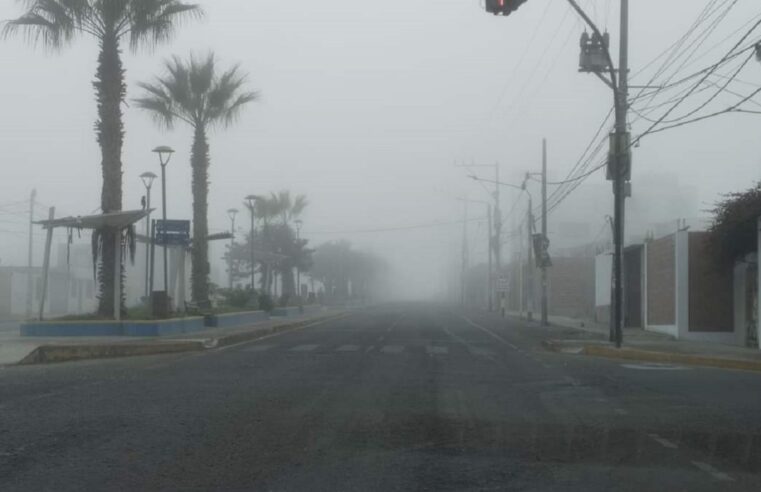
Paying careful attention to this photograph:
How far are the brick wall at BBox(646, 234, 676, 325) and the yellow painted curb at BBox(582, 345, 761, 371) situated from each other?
9.36 metres

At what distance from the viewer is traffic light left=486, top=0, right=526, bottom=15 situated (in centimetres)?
1416

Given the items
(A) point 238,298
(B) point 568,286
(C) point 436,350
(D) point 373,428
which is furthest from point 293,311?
(D) point 373,428

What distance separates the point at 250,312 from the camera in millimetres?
45000

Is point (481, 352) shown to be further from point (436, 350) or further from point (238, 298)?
point (238, 298)

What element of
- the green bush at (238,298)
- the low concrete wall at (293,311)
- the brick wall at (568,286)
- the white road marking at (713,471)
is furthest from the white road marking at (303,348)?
the brick wall at (568,286)

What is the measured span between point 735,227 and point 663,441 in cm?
2129

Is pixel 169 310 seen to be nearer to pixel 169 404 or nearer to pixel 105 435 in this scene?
pixel 169 404

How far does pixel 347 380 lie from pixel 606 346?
39.5 ft

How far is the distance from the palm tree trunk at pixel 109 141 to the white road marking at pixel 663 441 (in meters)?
22.4

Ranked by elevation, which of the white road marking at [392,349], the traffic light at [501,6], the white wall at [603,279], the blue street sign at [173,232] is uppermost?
→ the traffic light at [501,6]

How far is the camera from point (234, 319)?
40.8 metres

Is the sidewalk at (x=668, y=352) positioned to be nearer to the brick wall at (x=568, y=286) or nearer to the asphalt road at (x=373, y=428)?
the asphalt road at (x=373, y=428)

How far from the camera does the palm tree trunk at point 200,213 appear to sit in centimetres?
4075

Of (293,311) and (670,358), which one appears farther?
(293,311)
